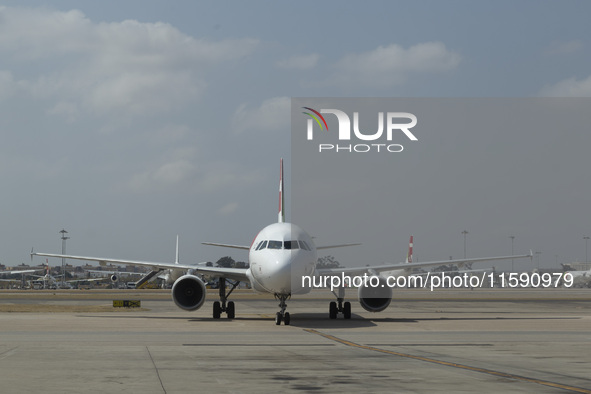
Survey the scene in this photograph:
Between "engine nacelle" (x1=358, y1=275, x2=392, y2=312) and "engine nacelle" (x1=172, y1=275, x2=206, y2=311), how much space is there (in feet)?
21.3

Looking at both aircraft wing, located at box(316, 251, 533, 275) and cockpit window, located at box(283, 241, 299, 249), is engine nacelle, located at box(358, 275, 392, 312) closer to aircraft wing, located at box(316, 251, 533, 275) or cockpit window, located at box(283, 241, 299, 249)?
aircraft wing, located at box(316, 251, 533, 275)

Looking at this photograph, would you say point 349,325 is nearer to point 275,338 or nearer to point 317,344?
point 275,338

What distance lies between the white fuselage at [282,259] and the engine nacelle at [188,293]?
11.0 feet

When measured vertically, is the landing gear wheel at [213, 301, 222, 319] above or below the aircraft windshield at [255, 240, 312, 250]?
below

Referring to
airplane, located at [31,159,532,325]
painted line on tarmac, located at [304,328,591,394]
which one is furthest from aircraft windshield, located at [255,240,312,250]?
painted line on tarmac, located at [304,328,591,394]

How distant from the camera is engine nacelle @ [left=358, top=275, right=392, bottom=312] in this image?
99.0 feet

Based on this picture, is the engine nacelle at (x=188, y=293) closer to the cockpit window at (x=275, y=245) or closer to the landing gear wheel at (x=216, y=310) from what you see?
the landing gear wheel at (x=216, y=310)

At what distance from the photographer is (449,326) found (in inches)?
1041

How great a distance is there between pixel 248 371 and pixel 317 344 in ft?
19.7

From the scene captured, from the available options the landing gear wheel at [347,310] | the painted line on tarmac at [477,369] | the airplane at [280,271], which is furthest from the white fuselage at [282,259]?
the painted line on tarmac at [477,369]

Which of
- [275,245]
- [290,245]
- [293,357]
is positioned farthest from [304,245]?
[293,357]

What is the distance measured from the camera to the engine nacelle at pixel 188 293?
2950 centimetres

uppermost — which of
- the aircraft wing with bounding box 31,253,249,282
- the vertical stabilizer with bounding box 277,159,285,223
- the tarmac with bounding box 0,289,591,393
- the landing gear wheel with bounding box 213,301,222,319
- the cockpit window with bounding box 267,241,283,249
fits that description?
the vertical stabilizer with bounding box 277,159,285,223

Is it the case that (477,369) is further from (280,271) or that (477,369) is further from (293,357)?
(280,271)
